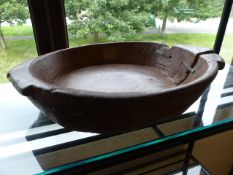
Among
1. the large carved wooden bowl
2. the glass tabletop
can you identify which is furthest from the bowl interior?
the glass tabletop

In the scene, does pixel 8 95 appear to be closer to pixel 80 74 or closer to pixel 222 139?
pixel 80 74

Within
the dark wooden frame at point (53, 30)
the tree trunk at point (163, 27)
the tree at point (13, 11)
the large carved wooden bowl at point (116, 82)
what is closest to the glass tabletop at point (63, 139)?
the dark wooden frame at point (53, 30)

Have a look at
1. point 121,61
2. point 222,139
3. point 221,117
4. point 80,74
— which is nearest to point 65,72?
point 80,74

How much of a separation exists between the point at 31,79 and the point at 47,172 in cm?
19

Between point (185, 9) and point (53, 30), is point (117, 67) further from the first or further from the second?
point (185, 9)

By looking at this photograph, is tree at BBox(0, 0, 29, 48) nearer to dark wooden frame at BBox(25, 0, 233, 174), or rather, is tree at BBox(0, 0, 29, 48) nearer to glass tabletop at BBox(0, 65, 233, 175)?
dark wooden frame at BBox(25, 0, 233, 174)

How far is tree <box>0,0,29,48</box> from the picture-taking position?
60 cm

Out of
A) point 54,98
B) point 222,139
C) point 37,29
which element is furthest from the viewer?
point 222,139

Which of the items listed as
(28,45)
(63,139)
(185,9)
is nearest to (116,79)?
(63,139)

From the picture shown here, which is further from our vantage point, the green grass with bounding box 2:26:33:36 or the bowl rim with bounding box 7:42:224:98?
the green grass with bounding box 2:26:33:36

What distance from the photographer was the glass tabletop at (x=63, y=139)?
481 mm

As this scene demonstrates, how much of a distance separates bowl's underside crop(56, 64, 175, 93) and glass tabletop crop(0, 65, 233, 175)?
0.10m

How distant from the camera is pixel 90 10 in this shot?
2.29ft

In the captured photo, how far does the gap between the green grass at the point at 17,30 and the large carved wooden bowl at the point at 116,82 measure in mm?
167
